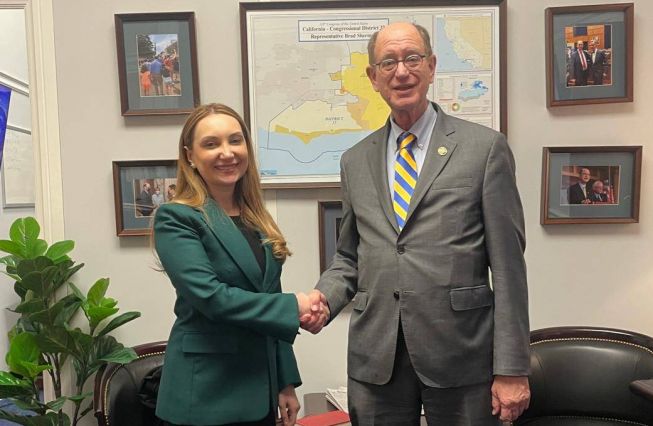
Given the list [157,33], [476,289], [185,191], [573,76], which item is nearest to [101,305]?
[185,191]

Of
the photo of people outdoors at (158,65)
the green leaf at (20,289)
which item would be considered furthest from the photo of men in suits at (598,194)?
the green leaf at (20,289)

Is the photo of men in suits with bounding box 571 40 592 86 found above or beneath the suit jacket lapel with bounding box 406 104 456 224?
above

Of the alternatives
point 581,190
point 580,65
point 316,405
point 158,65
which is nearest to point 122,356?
point 316,405

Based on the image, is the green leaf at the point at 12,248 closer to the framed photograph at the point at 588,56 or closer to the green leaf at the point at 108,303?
the green leaf at the point at 108,303

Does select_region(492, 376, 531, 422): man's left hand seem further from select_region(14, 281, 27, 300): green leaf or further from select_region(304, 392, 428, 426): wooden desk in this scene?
select_region(14, 281, 27, 300): green leaf

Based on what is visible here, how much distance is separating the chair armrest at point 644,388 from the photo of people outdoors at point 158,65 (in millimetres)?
1949

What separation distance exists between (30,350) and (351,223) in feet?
4.50

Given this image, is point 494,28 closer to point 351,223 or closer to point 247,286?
point 351,223

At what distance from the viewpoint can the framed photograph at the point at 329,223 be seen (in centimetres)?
245

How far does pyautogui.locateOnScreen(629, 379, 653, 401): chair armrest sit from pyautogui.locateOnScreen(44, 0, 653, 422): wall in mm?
636

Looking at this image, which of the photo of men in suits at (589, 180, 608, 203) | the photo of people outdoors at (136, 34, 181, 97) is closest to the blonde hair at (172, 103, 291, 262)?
the photo of people outdoors at (136, 34, 181, 97)

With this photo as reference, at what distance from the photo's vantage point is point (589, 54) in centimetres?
241

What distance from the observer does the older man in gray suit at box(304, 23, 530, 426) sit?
146 centimetres

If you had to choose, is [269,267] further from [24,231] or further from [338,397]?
[24,231]
